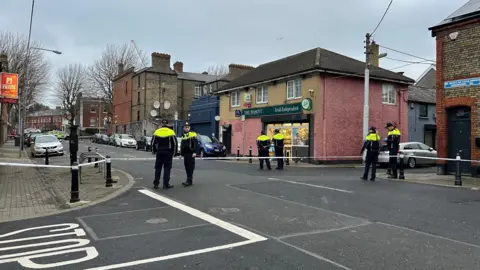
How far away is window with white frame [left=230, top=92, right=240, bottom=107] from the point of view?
99.5 ft

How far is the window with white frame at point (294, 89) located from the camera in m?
24.0

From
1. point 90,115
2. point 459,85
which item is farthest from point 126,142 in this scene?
point 90,115

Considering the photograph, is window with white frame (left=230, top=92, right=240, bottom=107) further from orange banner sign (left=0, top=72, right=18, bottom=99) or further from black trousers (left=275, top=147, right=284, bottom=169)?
orange banner sign (left=0, top=72, right=18, bottom=99)

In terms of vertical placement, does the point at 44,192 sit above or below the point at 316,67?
below

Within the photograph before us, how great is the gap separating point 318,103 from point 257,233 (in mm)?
17794

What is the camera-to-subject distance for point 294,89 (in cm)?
2445

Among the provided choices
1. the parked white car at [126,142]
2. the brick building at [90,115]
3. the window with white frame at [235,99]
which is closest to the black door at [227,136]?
the window with white frame at [235,99]

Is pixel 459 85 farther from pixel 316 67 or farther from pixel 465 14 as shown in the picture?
pixel 316 67

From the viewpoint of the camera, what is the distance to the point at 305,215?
6898 millimetres

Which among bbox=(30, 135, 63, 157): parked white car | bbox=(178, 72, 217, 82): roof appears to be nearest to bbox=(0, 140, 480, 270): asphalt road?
bbox=(30, 135, 63, 157): parked white car

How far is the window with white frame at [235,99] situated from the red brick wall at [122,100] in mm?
25959

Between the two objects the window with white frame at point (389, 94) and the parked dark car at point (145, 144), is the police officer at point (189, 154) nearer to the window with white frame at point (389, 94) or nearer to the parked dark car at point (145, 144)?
the window with white frame at point (389, 94)

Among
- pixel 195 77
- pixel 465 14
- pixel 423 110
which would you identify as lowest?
pixel 423 110

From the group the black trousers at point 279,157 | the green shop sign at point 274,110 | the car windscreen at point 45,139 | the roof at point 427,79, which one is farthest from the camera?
the roof at point 427,79
